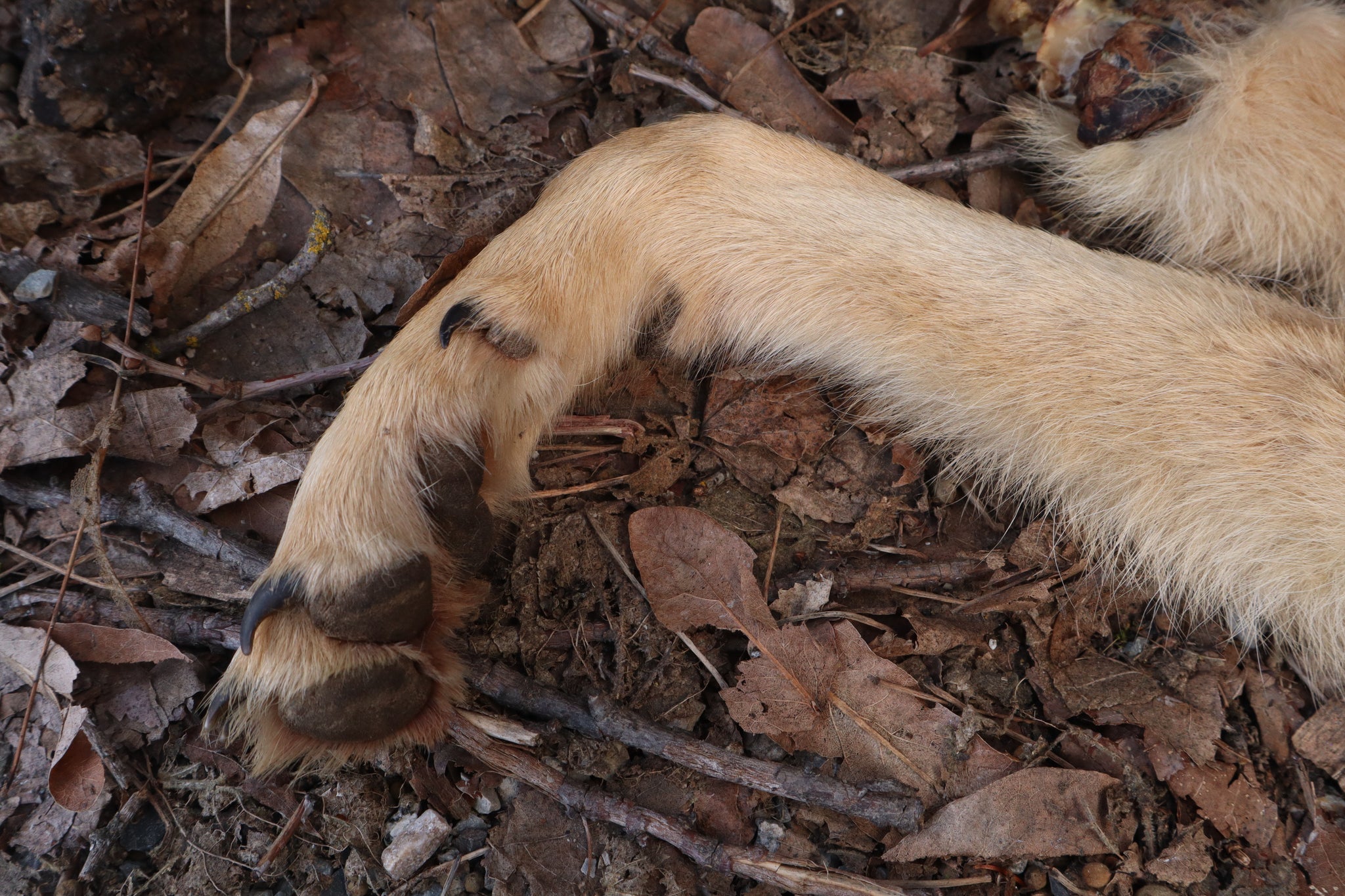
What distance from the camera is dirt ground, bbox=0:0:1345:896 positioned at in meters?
2.00

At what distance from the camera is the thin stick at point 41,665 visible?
6.82ft

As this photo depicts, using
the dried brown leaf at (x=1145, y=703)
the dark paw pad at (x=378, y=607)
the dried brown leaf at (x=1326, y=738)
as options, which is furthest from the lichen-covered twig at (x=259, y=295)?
the dried brown leaf at (x=1326, y=738)

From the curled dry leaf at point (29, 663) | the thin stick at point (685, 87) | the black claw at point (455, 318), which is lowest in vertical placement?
the curled dry leaf at point (29, 663)

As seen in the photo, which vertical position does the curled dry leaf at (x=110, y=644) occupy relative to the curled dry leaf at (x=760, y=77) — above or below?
below

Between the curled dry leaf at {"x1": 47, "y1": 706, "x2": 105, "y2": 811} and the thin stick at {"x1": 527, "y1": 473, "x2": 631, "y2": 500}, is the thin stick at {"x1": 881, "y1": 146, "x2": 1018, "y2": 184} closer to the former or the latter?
the thin stick at {"x1": 527, "y1": 473, "x2": 631, "y2": 500}

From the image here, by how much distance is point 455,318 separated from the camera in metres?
1.98

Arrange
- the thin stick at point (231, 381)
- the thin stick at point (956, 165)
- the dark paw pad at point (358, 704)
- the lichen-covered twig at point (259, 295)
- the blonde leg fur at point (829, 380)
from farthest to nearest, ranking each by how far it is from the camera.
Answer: the thin stick at point (956, 165), the lichen-covered twig at point (259, 295), the thin stick at point (231, 381), the blonde leg fur at point (829, 380), the dark paw pad at point (358, 704)

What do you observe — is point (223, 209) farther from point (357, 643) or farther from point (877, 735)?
point (877, 735)

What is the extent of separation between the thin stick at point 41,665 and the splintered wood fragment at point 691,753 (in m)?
1.11

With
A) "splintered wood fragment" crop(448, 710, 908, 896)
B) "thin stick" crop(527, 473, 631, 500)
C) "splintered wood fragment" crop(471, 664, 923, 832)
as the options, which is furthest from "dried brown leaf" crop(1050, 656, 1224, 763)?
"thin stick" crop(527, 473, 631, 500)

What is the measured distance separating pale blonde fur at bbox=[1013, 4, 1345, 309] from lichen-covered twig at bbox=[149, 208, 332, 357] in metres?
2.29

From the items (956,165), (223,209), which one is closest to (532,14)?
(223,209)

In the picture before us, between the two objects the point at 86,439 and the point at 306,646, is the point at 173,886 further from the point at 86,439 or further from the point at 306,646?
the point at 86,439

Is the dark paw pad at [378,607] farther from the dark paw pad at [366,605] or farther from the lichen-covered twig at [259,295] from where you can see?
the lichen-covered twig at [259,295]
